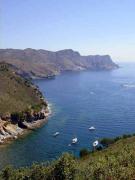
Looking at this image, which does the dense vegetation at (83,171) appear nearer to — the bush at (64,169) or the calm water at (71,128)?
the bush at (64,169)

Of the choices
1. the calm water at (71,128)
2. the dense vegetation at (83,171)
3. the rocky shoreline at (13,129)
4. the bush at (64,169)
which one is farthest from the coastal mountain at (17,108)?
the bush at (64,169)

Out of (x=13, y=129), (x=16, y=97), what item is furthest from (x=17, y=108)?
(x=13, y=129)

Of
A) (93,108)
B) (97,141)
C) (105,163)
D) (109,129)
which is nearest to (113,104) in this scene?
(93,108)

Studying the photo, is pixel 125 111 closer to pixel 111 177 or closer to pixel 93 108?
pixel 93 108

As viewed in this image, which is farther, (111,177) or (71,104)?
(71,104)

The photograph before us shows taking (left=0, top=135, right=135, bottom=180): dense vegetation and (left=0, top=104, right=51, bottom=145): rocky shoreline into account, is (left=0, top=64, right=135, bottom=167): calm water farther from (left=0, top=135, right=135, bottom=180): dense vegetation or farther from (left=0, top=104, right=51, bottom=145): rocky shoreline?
(left=0, top=135, right=135, bottom=180): dense vegetation
